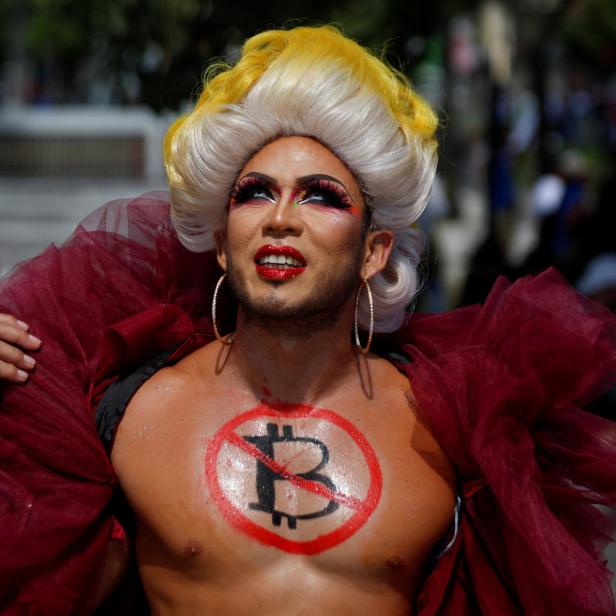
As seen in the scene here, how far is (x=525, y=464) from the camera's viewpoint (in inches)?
101

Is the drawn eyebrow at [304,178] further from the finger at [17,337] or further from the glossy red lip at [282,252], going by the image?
the finger at [17,337]

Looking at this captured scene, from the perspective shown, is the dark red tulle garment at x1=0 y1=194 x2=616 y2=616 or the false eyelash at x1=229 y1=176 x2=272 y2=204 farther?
the false eyelash at x1=229 y1=176 x2=272 y2=204

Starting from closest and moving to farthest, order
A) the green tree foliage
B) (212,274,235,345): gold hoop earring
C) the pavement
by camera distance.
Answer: (212,274,235,345): gold hoop earring → the green tree foliage → the pavement

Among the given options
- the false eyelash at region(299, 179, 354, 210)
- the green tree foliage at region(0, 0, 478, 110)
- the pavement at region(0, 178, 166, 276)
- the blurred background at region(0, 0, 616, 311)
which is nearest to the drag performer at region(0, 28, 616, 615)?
the false eyelash at region(299, 179, 354, 210)

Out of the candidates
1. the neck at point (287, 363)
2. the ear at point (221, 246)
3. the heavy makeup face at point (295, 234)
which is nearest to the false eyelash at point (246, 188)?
the heavy makeup face at point (295, 234)

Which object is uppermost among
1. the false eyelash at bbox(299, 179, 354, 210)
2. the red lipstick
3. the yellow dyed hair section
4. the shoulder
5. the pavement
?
the yellow dyed hair section

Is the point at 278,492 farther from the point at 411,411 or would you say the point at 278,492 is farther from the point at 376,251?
the point at 376,251

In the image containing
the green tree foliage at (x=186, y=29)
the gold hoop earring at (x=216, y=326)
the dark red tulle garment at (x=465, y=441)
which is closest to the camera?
the dark red tulle garment at (x=465, y=441)

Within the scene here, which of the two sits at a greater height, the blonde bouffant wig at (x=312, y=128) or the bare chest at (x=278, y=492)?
the blonde bouffant wig at (x=312, y=128)

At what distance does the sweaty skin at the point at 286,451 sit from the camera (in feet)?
8.59

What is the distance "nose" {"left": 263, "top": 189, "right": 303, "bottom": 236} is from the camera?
2662mm

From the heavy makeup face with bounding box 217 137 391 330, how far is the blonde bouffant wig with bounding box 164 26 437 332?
5cm

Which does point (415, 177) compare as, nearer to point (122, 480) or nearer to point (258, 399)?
point (258, 399)

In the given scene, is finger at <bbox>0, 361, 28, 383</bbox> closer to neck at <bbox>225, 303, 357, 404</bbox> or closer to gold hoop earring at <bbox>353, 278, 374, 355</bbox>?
neck at <bbox>225, 303, 357, 404</bbox>
